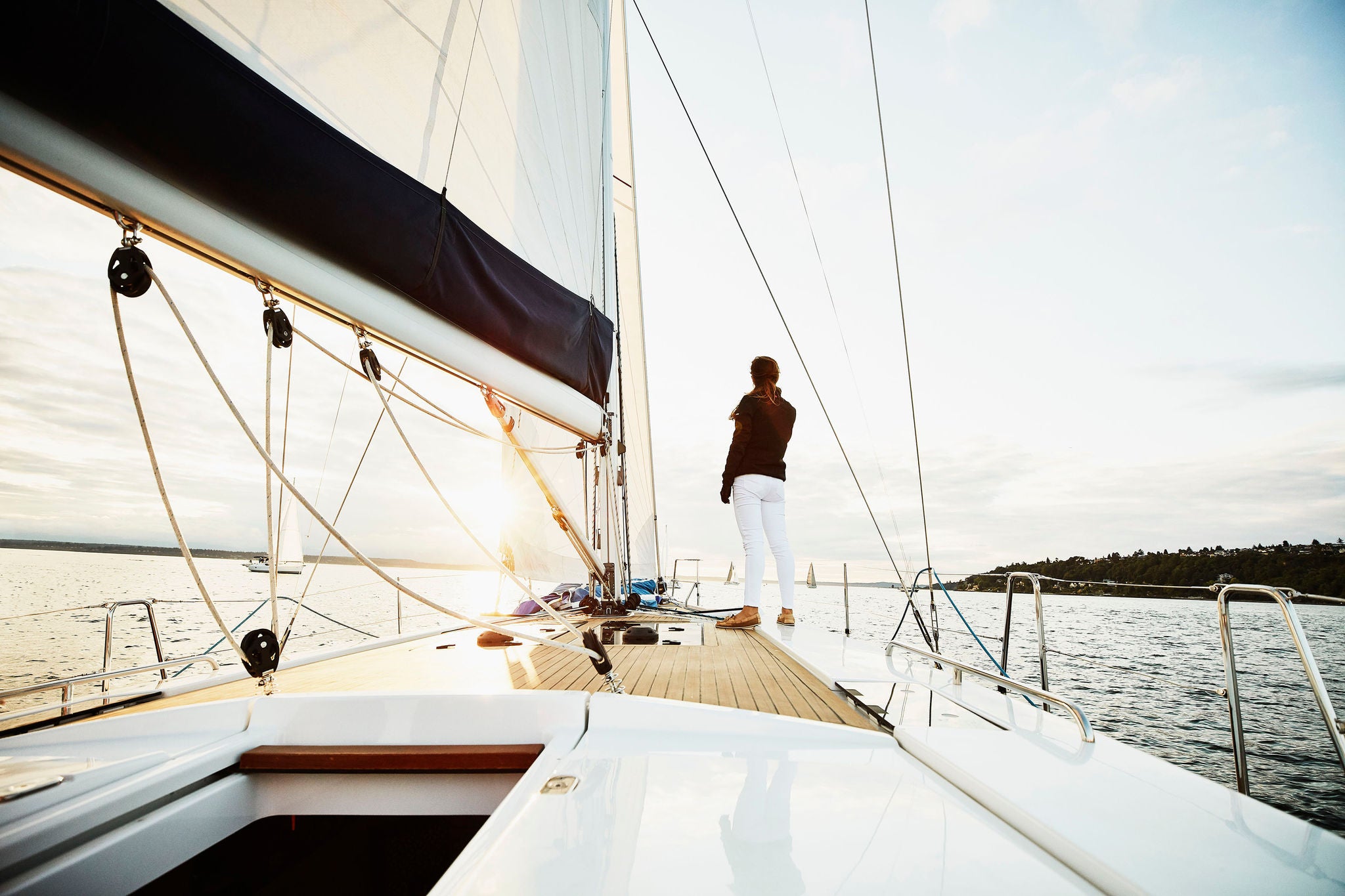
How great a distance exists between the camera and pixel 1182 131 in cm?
513

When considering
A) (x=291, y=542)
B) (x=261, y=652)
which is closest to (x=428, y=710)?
(x=261, y=652)

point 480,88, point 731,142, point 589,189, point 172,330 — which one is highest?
point 731,142

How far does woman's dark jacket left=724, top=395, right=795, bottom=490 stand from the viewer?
119 inches

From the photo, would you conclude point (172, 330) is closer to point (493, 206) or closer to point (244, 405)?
point (244, 405)

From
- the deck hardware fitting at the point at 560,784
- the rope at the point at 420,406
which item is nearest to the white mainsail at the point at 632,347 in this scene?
the rope at the point at 420,406

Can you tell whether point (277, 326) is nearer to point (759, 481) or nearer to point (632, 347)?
point (759, 481)

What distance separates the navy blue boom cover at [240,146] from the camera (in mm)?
801

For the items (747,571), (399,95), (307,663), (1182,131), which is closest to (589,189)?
(399,95)

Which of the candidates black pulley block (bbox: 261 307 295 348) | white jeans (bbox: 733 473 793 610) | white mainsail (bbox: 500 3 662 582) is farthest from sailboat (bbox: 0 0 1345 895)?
white mainsail (bbox: 500 3 662 582)

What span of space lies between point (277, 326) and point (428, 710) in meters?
0.90

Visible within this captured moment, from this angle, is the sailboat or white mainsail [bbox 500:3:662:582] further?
white mainsail [bbox 500:3:662:582]

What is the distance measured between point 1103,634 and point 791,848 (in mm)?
14444

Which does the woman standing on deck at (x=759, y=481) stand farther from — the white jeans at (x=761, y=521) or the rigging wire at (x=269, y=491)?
the rigging wire at (x=269, y=491)

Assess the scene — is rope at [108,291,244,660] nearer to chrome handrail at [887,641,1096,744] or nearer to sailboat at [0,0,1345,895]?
sailboat at [0,0,1345,895]
